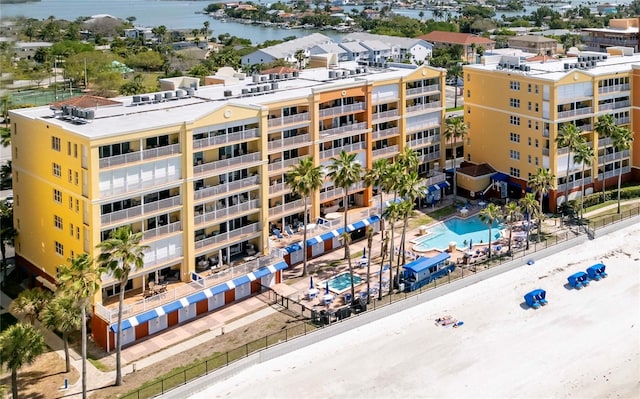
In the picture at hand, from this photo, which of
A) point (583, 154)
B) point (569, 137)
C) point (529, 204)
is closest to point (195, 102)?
point (529, 204)

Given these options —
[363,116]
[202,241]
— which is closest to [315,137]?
[363,116]

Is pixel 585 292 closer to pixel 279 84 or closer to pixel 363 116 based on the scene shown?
pixel 363 116

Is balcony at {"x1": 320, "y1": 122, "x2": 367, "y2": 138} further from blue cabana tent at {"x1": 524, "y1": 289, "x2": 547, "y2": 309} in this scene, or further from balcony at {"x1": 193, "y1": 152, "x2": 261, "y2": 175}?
blue cabana tent at {"x1": 524, "y1": 289, "x2": 547, "y2": 309}

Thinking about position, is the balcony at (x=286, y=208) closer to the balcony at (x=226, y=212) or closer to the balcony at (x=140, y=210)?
the balcony at (x=226, y=212)

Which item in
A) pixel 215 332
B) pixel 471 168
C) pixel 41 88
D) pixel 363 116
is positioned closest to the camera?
pixel 215 332

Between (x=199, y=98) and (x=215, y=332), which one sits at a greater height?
(x=199, y=98)

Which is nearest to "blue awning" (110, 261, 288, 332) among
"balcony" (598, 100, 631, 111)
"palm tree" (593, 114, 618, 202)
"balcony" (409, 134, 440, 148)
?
"balcony" (409, 134, 440, 148)
